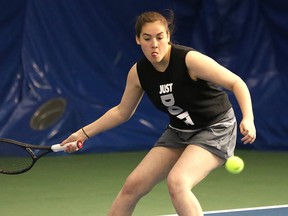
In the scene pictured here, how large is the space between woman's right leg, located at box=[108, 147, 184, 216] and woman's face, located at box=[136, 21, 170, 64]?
522mm

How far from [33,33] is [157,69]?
183 inches

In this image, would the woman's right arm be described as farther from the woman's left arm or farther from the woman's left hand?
the woman's left hand

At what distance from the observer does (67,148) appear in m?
5.02

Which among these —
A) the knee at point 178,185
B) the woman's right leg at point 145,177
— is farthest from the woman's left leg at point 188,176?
the woman's right leg at point 145,177

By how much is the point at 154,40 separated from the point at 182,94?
0.33 metres

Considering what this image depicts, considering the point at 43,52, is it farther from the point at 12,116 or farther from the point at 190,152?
the point at 190,152

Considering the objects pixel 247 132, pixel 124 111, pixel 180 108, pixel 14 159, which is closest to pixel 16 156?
pixel 14 159

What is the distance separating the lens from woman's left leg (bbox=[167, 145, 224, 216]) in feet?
14.8

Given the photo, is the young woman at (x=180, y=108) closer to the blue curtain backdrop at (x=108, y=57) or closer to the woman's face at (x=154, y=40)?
the woman's face at (x=154, y=40)

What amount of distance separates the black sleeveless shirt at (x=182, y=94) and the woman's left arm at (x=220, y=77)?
0.05 m

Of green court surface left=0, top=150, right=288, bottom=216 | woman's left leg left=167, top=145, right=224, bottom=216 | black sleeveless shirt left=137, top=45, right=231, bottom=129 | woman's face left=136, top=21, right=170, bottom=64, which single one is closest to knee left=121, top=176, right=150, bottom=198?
woman's left leg left=167, top=145, right=224, bottom=216

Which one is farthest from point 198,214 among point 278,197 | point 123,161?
point 123,161

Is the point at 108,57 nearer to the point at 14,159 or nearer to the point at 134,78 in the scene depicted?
the point at 14,159

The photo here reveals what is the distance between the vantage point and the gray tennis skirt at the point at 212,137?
475 centimetres
